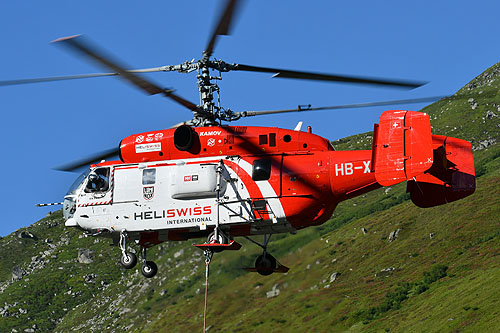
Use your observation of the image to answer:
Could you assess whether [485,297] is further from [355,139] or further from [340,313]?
[355,139]

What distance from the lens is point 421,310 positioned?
95.8 metres

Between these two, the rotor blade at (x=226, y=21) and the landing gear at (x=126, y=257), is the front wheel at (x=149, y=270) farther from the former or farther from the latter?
the rotor blade at (x=226, y=21)

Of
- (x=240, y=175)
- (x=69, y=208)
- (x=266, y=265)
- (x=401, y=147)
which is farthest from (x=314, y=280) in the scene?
(x=69, y=208)

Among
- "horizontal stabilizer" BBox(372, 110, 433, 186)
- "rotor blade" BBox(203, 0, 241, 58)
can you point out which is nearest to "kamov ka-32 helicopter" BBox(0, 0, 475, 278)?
"horizontal stabilizer" BBox(372, 110, 433, 186)

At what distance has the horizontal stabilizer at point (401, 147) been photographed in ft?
92.6

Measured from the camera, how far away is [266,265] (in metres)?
32.9

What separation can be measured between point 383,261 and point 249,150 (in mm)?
85087

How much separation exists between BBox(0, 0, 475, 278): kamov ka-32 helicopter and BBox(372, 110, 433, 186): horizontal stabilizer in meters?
0.04

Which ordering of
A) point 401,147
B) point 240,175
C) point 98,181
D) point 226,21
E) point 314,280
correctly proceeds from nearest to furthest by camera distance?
point 226,21 < point 401,147 < point 240,175 < point 98,181 < point 314,280

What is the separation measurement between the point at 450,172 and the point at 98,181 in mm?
15168

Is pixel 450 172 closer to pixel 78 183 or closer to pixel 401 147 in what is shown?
pixel 401 147

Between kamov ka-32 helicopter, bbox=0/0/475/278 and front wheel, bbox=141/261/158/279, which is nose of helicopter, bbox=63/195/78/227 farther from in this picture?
front wheel, bbox=141/261/158/279

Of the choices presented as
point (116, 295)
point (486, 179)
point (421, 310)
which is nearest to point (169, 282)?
point (116, 295)

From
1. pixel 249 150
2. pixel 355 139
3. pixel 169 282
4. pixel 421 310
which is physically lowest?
pixel 421 310
